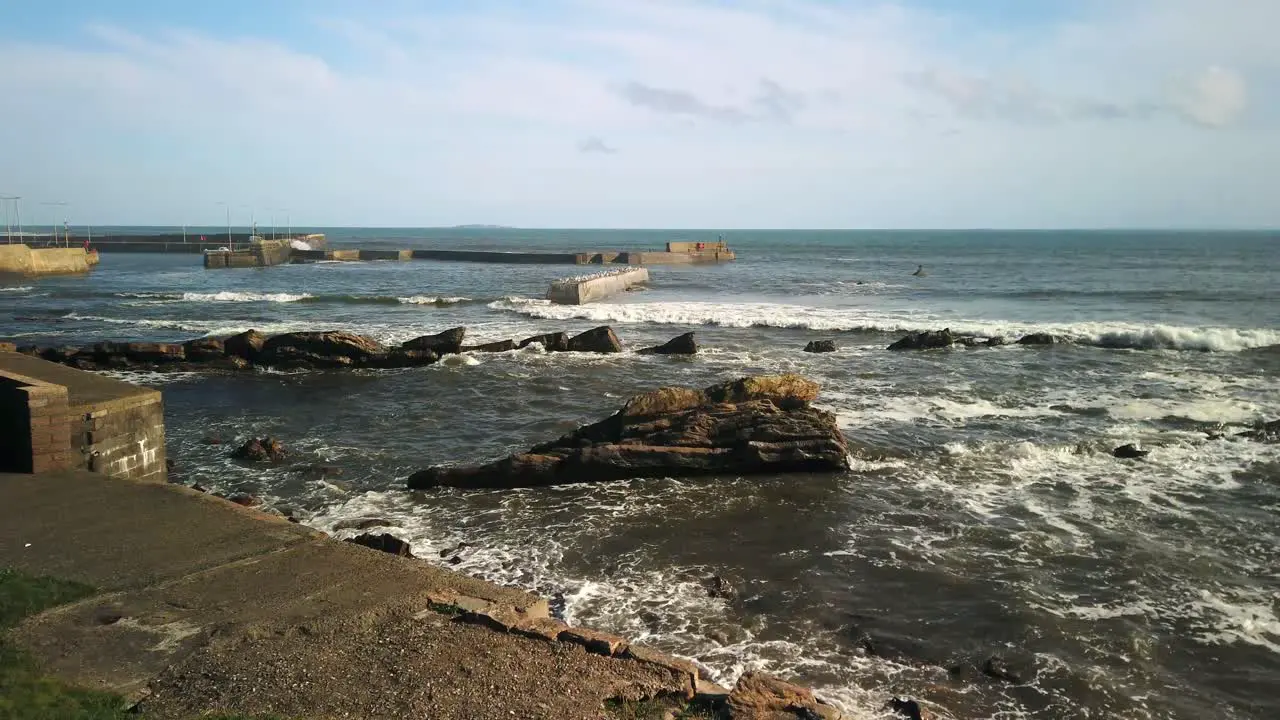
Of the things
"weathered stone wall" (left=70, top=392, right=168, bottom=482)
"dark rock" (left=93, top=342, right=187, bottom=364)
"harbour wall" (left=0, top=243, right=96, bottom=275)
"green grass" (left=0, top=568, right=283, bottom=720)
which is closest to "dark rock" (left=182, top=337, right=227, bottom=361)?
"dark rock" (left=93, top=342, right=187, bottom=364)

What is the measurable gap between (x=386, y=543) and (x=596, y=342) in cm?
1849

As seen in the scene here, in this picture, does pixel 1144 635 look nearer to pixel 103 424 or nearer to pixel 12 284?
pixel 103 424

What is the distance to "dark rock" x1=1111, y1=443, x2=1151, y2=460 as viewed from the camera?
589 inches

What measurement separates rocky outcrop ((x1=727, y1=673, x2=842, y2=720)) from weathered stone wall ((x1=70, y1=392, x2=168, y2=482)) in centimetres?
917

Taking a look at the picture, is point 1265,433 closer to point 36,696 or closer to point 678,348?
point 678,348

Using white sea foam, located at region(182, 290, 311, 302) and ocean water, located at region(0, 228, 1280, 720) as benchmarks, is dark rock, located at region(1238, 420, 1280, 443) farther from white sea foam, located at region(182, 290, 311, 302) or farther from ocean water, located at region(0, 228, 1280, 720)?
white sea foam, located at region(182, 290, 311, 302)

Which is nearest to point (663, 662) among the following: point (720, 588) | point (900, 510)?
point (720, 588)

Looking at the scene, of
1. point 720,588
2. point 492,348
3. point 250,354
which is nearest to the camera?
point 720,588

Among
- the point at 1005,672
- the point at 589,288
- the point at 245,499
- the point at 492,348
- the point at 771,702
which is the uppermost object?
the point at 589,288

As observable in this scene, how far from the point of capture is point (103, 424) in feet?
36.9

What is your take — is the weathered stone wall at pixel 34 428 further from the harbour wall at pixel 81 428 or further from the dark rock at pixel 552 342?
the dark rock at pixel 552 342

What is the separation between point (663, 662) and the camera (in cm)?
634

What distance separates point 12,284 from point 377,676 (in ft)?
216

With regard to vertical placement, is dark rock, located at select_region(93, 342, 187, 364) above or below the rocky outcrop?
above
